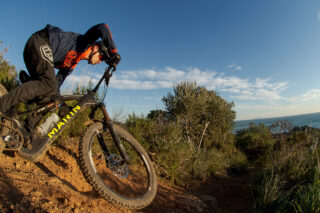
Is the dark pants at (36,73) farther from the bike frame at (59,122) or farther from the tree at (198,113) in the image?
the tree at (198,113)

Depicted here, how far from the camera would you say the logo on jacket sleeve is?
77.2 inches

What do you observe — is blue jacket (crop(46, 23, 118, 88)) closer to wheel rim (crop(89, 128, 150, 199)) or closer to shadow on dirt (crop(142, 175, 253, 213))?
wheel rim (crop(89, 128, 150, 199))

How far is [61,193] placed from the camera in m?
1.87

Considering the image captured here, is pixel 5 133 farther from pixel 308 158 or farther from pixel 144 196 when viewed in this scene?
pixel 308 158

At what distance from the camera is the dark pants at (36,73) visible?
75.2 inches

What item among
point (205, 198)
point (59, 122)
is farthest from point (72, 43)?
point (205, 198)

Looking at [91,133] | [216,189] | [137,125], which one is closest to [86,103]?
[91,133]

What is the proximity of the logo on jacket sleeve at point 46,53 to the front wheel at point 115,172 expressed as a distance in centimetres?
96

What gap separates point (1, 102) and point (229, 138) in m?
12.0

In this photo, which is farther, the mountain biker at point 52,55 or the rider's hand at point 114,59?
the rider's hand at point 114,59

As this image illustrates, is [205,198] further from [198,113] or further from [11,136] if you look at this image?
[198,113]

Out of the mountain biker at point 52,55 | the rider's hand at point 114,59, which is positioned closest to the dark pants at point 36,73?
the mountain biker at point 52,55

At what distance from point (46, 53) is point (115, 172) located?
172 centimetres

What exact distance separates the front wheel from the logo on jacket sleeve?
96 cm
